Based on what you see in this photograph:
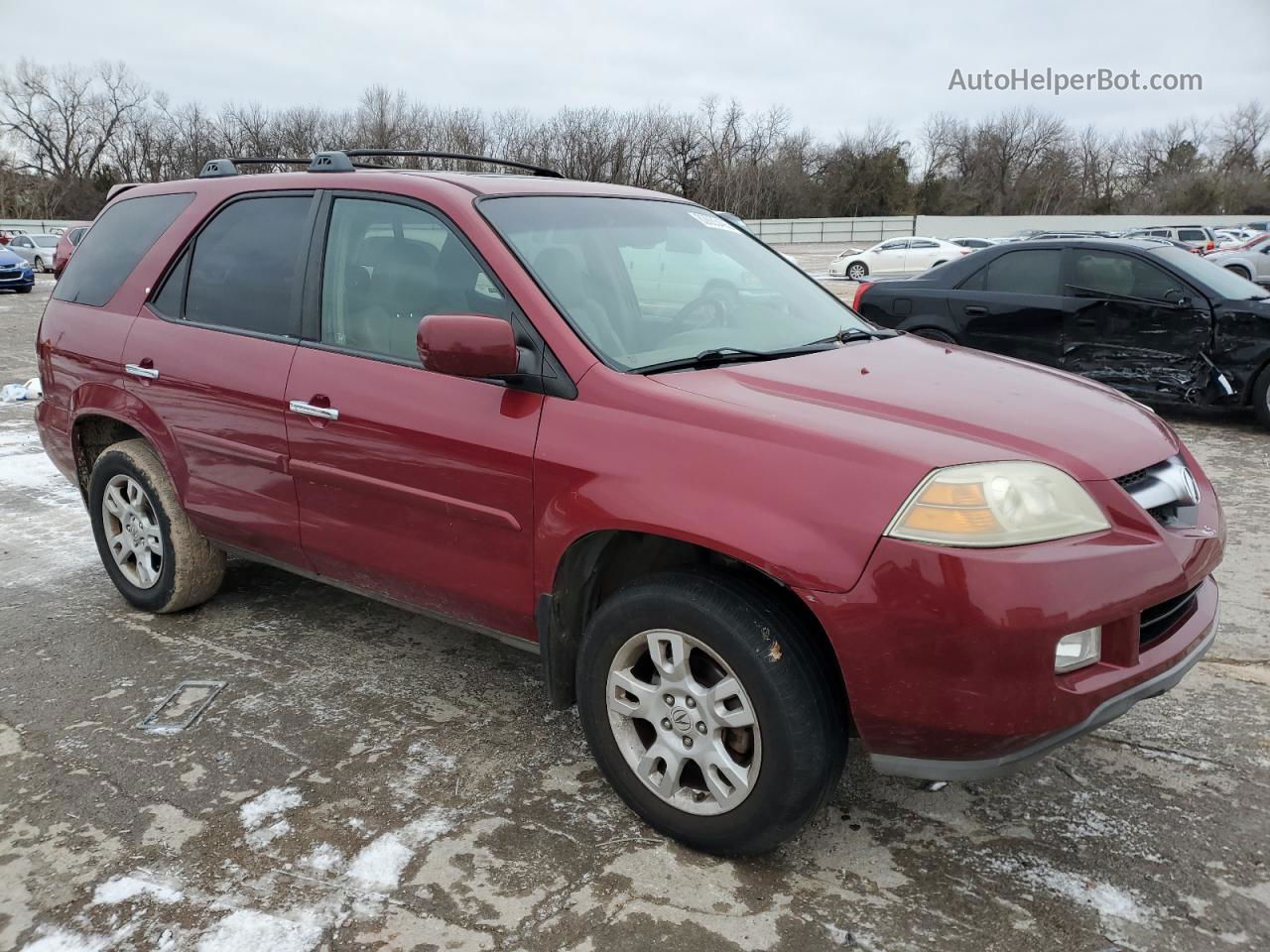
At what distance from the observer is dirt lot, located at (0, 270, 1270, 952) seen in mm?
2281

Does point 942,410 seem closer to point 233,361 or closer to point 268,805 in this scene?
point 268,805

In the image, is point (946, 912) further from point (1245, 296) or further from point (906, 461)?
point (1245, 296)

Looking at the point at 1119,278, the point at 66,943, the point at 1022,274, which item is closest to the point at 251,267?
the point at 66,943

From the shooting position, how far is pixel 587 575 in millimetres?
2732

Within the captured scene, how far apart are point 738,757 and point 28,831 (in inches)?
77.3

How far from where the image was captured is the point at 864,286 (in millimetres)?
9219

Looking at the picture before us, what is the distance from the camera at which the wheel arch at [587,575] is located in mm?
2621

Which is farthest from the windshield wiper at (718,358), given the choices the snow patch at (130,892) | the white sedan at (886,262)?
the white sedan at (886,262)

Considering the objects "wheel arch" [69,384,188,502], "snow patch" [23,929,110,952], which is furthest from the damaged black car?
"snow patch" [23,929,110,952]

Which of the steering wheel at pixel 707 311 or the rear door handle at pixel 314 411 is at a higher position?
the steering wheel at pixel 707 311

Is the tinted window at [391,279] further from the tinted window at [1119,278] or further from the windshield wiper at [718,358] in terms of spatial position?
the tinted window at [1119,278]

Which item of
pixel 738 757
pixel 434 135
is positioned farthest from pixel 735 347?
pixel 434 135

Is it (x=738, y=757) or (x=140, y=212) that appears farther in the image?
(x=140, y=212)

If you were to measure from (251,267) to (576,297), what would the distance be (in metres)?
1.44
